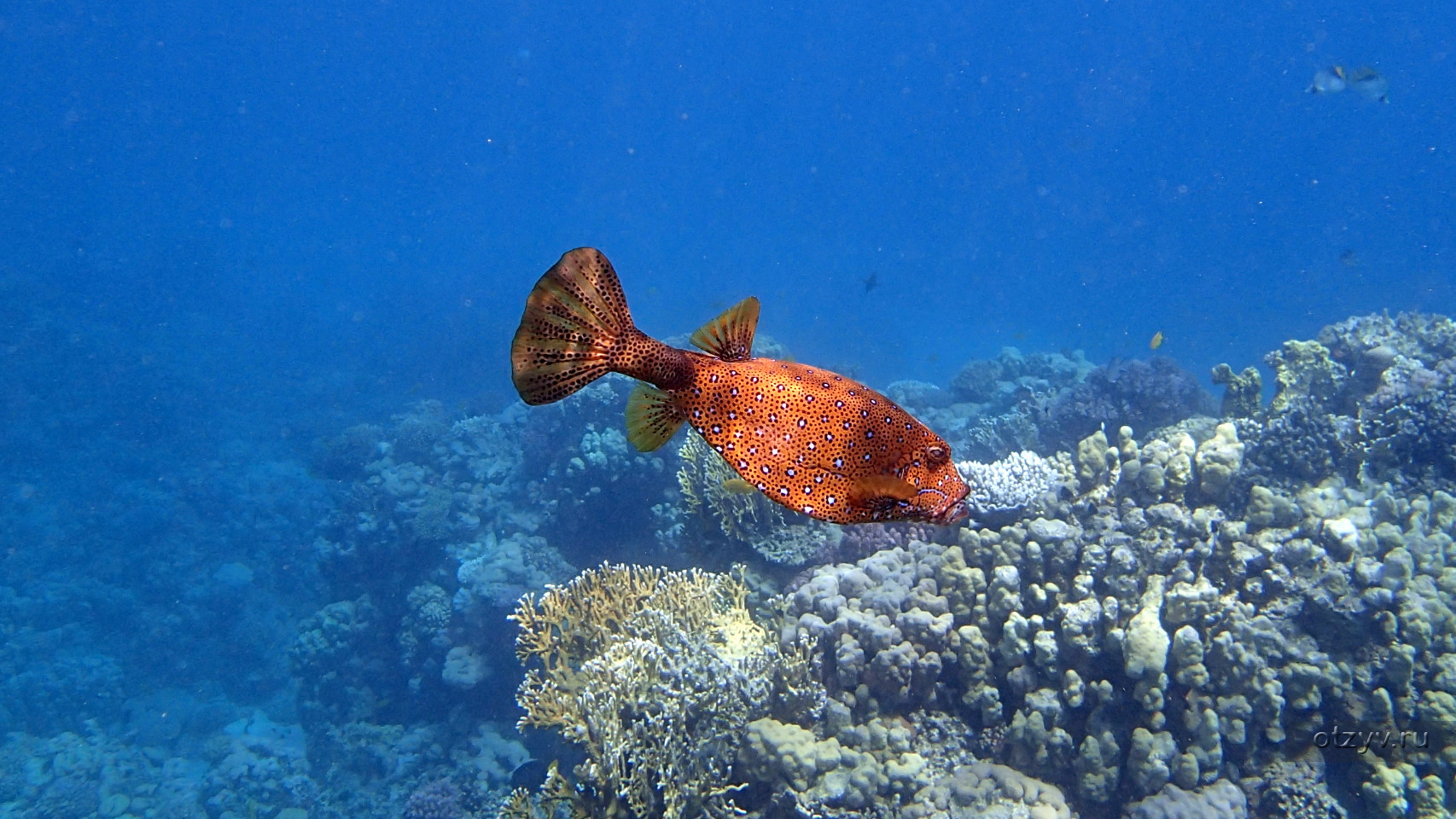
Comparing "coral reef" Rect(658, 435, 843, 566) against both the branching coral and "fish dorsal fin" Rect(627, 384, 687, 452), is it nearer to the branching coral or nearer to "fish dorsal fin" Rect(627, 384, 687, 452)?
the branching coral

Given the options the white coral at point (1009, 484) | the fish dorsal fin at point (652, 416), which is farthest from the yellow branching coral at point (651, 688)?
the fish dorsal fin at point (652, 416)

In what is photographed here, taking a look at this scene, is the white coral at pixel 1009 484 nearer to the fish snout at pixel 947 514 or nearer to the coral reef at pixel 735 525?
the coral reef at pixel 735 525

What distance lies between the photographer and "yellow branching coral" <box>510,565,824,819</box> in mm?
4977

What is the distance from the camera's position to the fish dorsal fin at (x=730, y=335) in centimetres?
226

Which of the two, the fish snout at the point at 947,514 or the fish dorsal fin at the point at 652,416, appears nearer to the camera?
the fish snout at the point at 947,514

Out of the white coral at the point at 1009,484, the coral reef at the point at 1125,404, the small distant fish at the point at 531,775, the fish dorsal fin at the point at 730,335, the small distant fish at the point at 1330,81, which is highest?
the small distant fish at the point at 1330,81

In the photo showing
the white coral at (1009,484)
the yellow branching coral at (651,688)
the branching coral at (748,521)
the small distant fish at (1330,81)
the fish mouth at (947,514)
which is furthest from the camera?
the small distant fish at (1330,81)

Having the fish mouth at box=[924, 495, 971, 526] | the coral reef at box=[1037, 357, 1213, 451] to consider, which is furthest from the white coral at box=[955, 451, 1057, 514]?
the coral reef at box=[1037, 357, 1213, 451]

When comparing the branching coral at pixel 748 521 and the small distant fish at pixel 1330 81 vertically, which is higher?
the small distant fish at pixel 1330 81

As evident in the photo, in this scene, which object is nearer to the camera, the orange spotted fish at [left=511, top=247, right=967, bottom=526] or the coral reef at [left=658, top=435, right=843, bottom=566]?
the orange spotted fish at [left=511, top=247, right=967, bottom=526]

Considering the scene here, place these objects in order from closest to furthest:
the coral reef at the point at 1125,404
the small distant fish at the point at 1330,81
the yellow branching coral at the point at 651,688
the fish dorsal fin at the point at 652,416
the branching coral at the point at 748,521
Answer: the fish dorsal fin at the point at 652,416 → the yellow branching coral at the point at 651,688 → the branching coral at the point at 748,521 → the coral reef at the point at 1125,404 → the small distant fish at the point at 1330,81

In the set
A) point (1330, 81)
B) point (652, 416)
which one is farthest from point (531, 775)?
point (1330, 81)

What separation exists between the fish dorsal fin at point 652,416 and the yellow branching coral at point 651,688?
3830 mm

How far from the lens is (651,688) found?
532 centimetres
